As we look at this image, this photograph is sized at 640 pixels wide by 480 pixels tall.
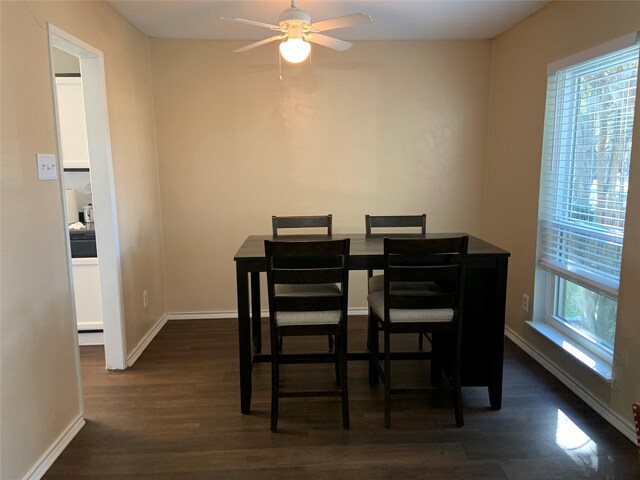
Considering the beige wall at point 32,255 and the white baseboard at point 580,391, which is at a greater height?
the beige wall at point 32,255

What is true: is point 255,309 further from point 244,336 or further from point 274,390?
point 274,390

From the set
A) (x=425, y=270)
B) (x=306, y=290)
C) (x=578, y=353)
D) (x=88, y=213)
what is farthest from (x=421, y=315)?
(x=88, y=213)

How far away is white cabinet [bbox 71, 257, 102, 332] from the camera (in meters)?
3.47

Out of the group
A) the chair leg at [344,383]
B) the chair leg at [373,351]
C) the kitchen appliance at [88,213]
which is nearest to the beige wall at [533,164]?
the chair leg at [373,351]

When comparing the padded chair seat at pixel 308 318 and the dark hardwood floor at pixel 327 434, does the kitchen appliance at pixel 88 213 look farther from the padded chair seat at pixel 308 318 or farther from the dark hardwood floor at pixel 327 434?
the padded chair seat at pixel 308 318

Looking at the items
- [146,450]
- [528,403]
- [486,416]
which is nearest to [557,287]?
[528,403]

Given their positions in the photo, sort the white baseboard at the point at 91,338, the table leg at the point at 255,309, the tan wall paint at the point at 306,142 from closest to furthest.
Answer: the table leg at the point at 255,309 < the white baseboard at the point at 91,338 < the tan wall paint at the point at 306,142

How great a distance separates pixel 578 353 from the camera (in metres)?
2.78

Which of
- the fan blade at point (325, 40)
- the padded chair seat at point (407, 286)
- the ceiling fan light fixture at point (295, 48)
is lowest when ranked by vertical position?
the padded chair seat at point (407, 286)

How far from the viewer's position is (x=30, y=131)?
6.82ft

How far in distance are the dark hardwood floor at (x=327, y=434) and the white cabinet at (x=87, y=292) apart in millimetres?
510

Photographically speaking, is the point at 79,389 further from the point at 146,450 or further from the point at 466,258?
the point at 466,258

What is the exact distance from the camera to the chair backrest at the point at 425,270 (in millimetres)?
2262

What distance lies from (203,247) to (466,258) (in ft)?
8.49
